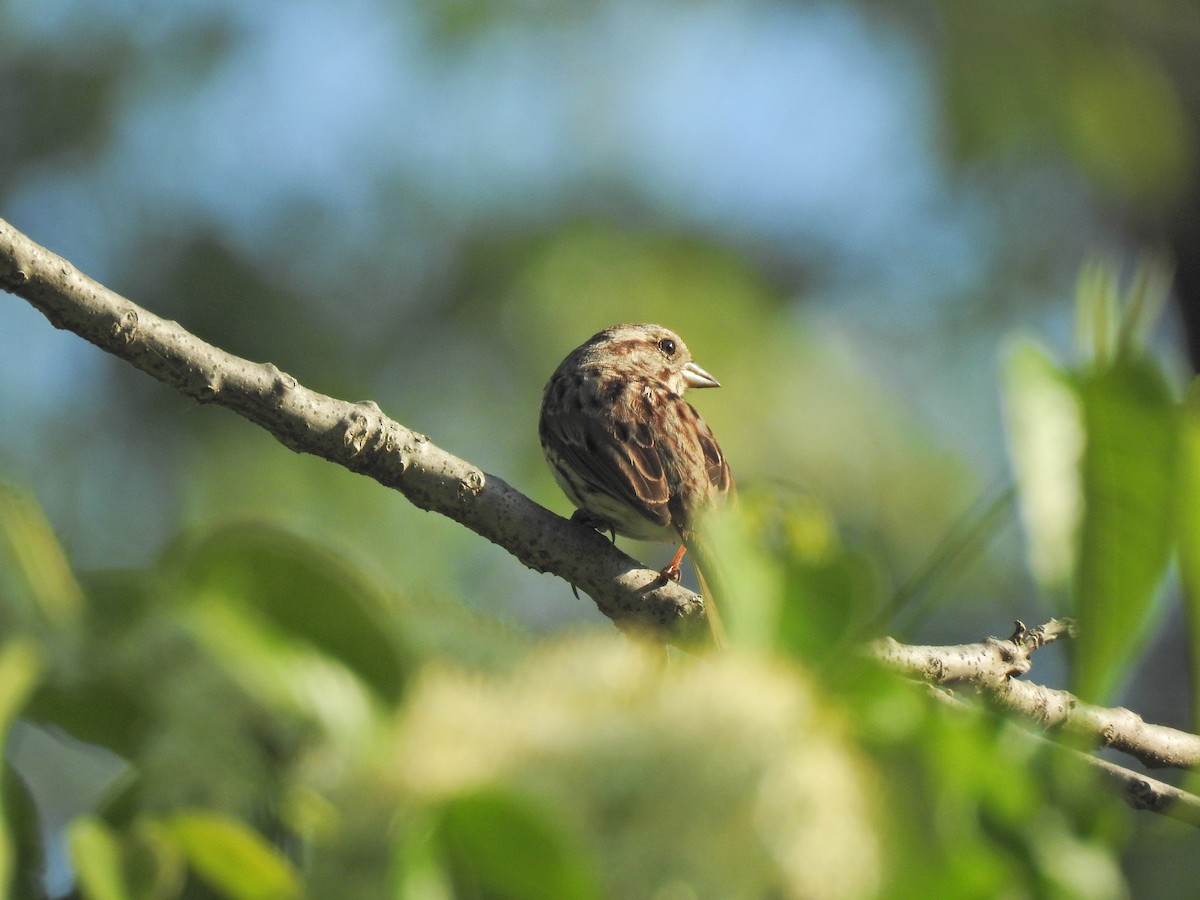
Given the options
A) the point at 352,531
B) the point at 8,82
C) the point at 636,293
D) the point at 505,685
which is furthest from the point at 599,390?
the point at 8,82

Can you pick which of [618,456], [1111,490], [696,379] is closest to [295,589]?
[1111,490]

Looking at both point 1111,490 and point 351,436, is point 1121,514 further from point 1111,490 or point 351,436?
point 351,436

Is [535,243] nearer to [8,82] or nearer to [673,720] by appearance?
[8,82]

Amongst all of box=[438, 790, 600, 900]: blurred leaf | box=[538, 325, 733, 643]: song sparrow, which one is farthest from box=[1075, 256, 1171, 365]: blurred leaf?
box=[538, 325, 733, 643]: song sparrow

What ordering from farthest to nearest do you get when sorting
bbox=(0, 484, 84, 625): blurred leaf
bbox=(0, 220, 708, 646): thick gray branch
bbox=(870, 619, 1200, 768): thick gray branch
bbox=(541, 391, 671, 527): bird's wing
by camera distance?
1. bbox=(541, 391, 671, 527): bird's wing
2. bbox=(0, 220, 708, 646): thick gray branch
3. bbox=(870, 619, 1200, 768): thick gray branch
4. bbox=(0, 484, 84, 625): blurred leaf

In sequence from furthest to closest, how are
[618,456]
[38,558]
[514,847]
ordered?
[618,456]
[38,558]
[514,847]

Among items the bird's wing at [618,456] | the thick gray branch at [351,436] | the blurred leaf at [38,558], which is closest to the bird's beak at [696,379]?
the bird's wing at [618,456]

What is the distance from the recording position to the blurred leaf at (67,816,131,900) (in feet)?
2.02

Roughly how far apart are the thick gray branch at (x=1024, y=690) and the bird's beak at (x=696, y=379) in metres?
3.87

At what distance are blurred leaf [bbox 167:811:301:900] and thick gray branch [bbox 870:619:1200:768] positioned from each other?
1.45 meters

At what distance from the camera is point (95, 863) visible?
62 centimetres

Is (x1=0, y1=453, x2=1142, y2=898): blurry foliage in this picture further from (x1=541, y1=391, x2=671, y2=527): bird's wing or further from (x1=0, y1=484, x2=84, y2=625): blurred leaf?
(x1=541, y1=391, x2=671, y2=527): bird's wing

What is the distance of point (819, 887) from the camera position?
62cm

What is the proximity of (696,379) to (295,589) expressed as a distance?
5.76 meters
